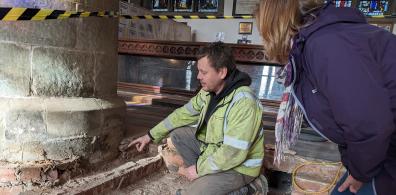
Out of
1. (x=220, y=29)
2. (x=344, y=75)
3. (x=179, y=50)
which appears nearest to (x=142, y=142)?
(x=344, y=75)

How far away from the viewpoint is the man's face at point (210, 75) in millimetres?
2275

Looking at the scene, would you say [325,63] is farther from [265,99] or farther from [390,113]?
[265,99]

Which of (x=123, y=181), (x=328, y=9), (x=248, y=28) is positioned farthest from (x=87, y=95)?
(x=248, y=28)

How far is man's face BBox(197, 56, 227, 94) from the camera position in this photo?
2275mm

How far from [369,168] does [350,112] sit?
0.29 metres

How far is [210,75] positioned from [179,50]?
4365 millimetres

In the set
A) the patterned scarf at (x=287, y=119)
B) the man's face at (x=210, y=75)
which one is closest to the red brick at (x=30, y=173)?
the man's face at (x=210, y=75)

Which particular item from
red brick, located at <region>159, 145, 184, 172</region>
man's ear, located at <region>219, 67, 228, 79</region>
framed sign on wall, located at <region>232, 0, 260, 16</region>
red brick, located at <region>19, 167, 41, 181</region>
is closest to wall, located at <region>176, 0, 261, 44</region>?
framed sign on wall, located at <region>232, 0, 260, 16</region>

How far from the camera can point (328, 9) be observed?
4.14ft

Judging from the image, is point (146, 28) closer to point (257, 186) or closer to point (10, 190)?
point (10, 190)

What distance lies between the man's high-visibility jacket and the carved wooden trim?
136 inches

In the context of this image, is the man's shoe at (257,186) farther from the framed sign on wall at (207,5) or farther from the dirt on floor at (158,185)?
the framed sign on wall at (207,5)

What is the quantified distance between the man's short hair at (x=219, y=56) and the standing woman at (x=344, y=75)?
858 millimetres

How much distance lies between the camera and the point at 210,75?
228cm
